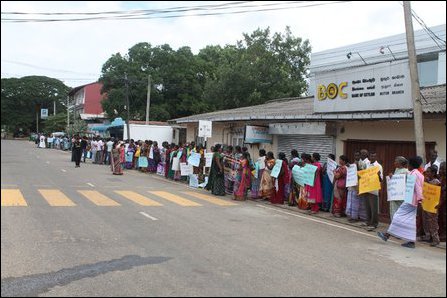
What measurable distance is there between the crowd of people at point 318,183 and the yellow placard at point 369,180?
128 millimetres

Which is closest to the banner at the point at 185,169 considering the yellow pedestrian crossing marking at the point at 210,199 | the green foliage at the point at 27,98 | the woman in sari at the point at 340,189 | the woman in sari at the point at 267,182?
the yellow pedestrian crossing marking at the point at 210,199

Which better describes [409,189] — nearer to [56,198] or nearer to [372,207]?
[372,207]

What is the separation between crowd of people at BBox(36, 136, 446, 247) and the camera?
9.41 meters

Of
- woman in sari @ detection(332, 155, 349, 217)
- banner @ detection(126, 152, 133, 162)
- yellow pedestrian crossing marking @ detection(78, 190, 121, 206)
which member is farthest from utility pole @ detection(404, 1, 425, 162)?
banner @ detection(126, 152, 133, 162)

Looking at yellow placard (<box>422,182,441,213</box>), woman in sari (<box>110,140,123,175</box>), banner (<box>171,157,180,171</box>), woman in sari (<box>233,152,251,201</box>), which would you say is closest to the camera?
yellow placard (<box>422,182,441,213</box>)

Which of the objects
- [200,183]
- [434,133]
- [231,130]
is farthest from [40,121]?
[231,130]

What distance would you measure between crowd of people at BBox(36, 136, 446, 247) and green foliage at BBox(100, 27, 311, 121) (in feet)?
53.2

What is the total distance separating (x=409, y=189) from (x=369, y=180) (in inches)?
71.0

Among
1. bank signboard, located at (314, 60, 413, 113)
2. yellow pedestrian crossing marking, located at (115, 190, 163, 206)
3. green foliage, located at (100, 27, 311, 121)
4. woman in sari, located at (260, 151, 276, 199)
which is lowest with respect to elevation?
yellow pedestrian crossing marking, located at (115, 190, 163, 206)

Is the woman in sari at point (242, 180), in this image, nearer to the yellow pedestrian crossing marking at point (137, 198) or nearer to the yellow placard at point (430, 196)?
the yellow pedestrian crossing marking at point (137, 198)

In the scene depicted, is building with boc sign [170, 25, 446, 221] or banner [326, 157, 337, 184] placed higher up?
building with boc sign [170, 25, 446, 221]

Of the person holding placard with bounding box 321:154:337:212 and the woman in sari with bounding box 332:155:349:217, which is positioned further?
the person holding placard with bounding box 321:154:337:212

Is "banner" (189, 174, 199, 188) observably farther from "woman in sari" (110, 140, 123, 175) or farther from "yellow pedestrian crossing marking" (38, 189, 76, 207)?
"yellow pedestrian crossing marking" (38, 189, 76, 207)

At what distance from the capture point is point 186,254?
7.27 metres
